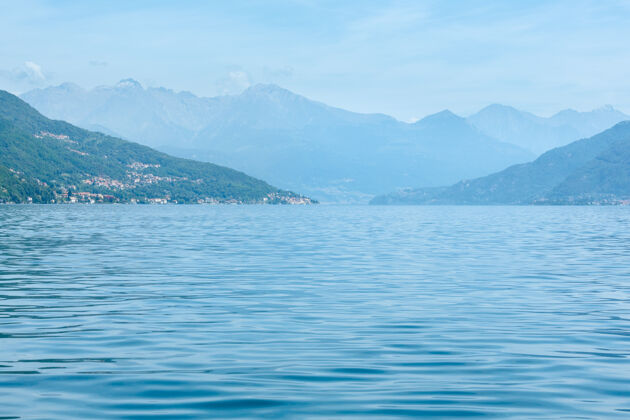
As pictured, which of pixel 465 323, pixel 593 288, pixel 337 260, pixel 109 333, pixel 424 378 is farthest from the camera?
pixel 337 260

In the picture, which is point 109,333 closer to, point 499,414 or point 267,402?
point 267,402

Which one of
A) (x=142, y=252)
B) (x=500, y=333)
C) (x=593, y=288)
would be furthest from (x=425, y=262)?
(x=500, y=333)

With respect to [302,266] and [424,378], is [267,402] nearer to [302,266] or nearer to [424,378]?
[424,378]

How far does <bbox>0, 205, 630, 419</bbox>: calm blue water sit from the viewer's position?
15297mm

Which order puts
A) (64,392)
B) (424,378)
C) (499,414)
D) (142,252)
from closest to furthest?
(499,414)
(64,392)
(424,378)
(142,252)

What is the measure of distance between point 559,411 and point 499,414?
4.33 feet

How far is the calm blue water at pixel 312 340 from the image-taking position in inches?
602

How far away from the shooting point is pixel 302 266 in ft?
149

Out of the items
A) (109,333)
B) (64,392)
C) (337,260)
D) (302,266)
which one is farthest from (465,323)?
(337,260)

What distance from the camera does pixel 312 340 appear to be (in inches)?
854

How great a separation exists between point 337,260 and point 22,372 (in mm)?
33715

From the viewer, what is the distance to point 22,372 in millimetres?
17562

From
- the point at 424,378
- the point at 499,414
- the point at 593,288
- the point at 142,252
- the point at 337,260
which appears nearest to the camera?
the point at 499,414

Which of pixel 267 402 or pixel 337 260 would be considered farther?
pixel 337 260
